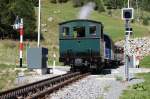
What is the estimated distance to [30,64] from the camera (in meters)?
33.6

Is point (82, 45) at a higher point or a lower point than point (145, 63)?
higher

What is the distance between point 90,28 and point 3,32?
35.0 meters

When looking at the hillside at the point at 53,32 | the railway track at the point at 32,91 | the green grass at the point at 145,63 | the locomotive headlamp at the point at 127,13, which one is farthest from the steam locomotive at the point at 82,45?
the green grass at the point at 145,63

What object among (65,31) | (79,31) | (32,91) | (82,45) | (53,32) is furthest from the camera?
(53,32)

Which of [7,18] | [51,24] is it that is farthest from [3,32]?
[51,24]

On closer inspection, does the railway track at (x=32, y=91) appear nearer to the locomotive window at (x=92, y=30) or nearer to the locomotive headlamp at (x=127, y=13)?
the locomotive headlamp at (x=127, y=13)

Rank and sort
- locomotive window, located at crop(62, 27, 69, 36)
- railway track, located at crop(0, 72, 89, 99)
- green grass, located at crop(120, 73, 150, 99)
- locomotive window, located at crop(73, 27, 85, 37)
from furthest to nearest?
locomotive window, located at crop(62, 27, 69, 36)
locomotive window, located at crop(73, 27, 85, 37)
green grass, located at crop(120, 73, 150, 99)
railway track, located at crop(0, 72, 89, 99)

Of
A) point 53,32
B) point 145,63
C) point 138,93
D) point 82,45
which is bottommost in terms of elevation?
point 138,93

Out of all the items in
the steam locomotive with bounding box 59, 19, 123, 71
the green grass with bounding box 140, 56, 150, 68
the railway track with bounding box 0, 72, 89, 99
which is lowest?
the railway track with bounding box 0, 72, 89, 99

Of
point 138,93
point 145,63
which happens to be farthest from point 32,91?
point 145,63

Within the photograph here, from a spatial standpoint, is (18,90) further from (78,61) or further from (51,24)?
(51,24)

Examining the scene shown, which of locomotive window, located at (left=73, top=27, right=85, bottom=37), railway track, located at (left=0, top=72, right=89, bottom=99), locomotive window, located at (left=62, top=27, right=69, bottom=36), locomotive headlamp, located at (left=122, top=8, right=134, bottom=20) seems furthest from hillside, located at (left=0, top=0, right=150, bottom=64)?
railway track, located at (left=0, top=72, right=89, bottom=99)

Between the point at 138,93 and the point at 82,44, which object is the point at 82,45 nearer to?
the point at 82,44

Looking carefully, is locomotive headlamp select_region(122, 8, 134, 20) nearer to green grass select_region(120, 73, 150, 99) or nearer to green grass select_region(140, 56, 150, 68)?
green grass select_region(120, 73, 150, 99)
